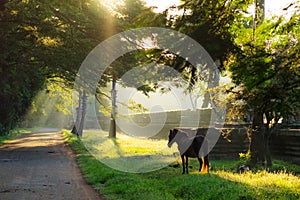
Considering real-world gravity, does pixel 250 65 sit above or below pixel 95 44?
below

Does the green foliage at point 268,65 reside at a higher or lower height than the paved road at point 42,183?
higher

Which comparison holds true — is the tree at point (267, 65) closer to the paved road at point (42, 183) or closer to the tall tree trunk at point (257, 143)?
the paved road at point (42, 183)

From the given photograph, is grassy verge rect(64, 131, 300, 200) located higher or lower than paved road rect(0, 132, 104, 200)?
higher

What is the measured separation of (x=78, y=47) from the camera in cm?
1877

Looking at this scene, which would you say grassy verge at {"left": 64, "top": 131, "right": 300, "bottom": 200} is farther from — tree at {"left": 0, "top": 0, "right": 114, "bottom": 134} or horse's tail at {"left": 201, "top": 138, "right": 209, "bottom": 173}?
tree at {"left": 0, "top": 0, "right": 114, "bottom": 134}

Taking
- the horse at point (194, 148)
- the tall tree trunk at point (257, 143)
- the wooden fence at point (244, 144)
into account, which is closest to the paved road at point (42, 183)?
the horse at point (194, 148)

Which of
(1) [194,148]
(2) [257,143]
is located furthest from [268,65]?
(2) [257,143]

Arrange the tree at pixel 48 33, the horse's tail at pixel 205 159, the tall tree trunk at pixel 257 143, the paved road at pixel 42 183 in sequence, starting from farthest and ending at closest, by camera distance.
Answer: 1. the tree at pixel 48 33
2. the tall tree trunk at pixel 257 143
3. the horse's tail at pixel 205 159
4. the paved road at pixel 42 183

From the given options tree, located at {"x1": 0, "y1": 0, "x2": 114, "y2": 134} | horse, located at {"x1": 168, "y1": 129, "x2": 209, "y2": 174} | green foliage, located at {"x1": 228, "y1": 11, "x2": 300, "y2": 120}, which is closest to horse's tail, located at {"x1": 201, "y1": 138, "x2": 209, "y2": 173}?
horse, located at {"x1": 168, "y1": 129, "x2": 209, "y2": 174}

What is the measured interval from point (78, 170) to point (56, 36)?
7.11 metres

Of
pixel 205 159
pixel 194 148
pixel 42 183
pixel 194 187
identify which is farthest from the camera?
pixel 194 148

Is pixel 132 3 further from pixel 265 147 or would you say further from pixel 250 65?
pixel 250 65

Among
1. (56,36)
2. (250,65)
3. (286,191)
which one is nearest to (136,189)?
(286,191)

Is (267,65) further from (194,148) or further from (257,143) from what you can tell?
(257,143)
